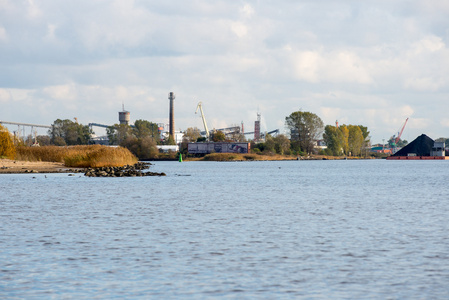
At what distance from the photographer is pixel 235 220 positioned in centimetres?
2980

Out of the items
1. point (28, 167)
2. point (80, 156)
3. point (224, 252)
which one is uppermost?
point (80, 156)

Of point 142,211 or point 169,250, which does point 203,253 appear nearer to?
point 169,250

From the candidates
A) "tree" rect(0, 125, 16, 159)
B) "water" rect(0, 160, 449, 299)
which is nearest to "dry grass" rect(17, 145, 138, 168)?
"tree" rect(0, 125, 16, 159)

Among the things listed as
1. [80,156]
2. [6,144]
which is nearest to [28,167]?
[6,144]

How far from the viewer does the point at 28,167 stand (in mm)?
94875

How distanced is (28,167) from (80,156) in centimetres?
884

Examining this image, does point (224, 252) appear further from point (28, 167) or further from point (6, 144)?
point (6, 144)

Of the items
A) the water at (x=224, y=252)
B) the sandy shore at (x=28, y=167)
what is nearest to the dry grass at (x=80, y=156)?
the sandy shore at (x=28, y=167)

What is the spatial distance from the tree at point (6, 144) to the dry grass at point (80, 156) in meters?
5.41

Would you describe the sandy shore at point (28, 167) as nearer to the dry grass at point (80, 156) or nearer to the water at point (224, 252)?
the dry grass at point (80, 156)

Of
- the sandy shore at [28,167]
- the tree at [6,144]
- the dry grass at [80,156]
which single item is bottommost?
the sandy shore at [28,167]

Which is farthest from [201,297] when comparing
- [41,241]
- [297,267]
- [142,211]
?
[142,211]

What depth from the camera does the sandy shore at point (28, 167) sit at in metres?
86.2

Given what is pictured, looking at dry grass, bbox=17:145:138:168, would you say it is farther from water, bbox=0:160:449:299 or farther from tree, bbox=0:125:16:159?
water, bbox=0:160:449:299
